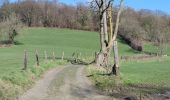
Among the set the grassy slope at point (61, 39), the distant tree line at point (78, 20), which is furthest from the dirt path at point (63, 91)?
the distant tree line at point (78, 20)

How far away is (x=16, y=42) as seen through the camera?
116m

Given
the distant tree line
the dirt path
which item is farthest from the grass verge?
the distant tree line

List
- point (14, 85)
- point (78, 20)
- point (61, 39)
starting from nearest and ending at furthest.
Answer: point (14, 85) < point (61, 39) < point (78, 20)

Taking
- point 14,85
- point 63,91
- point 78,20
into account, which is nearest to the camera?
point 14,85

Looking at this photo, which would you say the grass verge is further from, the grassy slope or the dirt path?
the grassy slope

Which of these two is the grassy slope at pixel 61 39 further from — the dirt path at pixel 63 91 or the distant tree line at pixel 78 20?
the dirt path at pixel 63 91

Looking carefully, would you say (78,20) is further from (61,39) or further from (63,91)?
(63,91)

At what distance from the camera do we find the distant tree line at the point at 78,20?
140500 millimetres

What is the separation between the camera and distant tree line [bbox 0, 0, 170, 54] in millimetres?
140500

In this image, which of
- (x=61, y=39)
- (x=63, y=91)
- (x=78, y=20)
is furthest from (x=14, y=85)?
(x=78, y=20)

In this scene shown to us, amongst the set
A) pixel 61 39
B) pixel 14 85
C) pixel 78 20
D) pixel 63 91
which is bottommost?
pixel 61 39

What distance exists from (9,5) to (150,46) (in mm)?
57375

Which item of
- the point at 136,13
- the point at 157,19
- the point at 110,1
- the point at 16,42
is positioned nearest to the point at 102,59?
the point at 110,1

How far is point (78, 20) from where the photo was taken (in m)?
154
